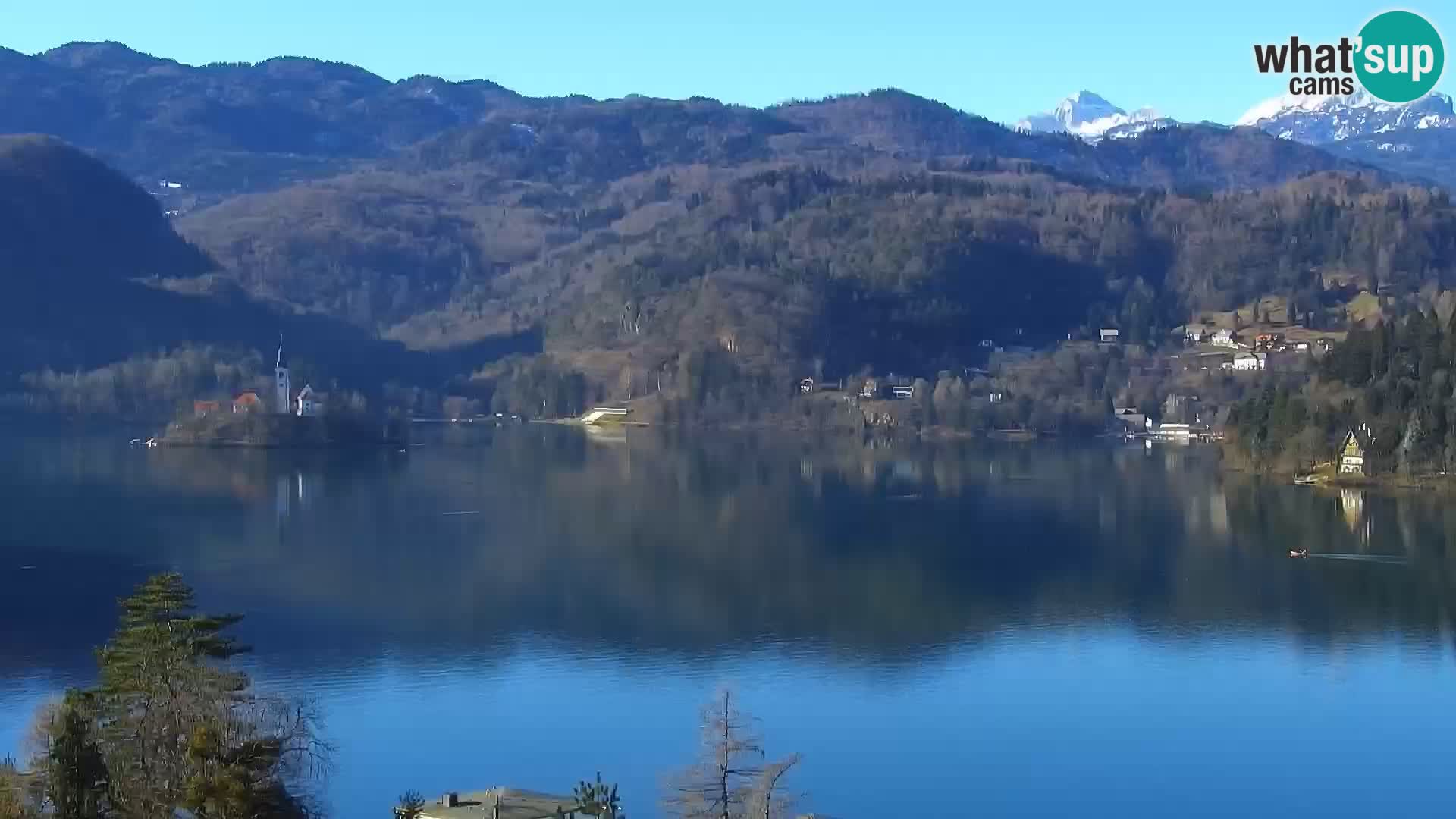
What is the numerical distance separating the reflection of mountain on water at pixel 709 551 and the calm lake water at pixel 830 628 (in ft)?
0.53

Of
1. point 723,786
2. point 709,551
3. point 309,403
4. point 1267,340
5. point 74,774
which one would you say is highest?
point 1267,340

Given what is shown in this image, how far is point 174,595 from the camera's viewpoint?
17.7 metres

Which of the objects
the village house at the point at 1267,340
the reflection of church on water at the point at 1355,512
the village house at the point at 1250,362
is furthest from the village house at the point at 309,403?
the village house at the point at 1267,340

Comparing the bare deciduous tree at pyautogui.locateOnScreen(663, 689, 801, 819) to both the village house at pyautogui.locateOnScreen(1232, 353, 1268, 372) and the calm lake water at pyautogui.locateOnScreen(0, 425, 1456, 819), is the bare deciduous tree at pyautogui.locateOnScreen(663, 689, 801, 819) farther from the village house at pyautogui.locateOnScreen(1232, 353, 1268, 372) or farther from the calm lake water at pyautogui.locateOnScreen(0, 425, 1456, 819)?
the village house at pyautogui.locateOnScreen(1232, 353, 1268, 372)

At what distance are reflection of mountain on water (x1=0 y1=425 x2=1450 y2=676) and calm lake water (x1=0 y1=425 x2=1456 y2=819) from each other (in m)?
0.16

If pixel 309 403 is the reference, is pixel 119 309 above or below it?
above

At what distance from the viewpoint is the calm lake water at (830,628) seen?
77.1 ft

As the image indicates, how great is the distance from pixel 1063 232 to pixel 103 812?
5066 inches

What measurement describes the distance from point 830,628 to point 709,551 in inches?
442

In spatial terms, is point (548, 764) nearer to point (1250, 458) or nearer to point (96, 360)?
point (1250, 458)

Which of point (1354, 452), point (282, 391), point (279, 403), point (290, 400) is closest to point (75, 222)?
point (290, 400)

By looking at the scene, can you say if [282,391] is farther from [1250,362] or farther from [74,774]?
[74,774]

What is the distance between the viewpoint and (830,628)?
109 ft

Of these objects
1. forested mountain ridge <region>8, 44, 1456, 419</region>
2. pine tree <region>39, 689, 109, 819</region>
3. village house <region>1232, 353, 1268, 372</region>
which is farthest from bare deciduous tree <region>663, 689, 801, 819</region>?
forested mountain ridge <region>8, 44, 1456, 419</region>
